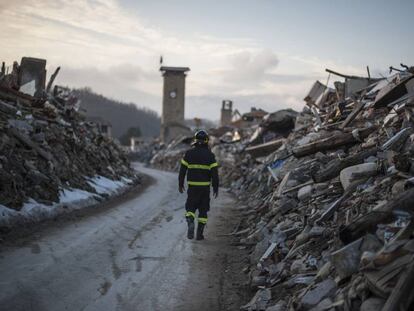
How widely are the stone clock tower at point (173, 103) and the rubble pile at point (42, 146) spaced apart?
3795cm

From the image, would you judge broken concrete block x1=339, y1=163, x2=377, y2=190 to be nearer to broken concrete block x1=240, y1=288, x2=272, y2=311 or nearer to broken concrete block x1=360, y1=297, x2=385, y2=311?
broken concrete block x1=240, y1=288, x2=272, y2=311

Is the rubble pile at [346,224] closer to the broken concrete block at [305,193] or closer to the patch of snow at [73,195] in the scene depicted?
the broken concrete block at [305,193]

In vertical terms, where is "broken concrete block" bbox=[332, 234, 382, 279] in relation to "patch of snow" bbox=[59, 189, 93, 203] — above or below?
above

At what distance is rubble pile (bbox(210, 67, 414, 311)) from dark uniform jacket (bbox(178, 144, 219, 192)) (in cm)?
148

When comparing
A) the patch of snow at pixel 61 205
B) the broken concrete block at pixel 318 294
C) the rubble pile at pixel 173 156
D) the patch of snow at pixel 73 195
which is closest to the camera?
the broken concrete block at pixel 318 294

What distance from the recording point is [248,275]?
283 inches

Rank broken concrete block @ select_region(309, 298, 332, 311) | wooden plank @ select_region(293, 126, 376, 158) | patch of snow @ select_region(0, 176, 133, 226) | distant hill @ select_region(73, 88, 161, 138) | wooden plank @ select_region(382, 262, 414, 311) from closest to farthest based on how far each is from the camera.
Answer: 1. wooden plank @ select_region(382, 262, 414, 311)
2. broken concrete block @ select_region(309, 298, 332, 311)
3. patch of snow @ select_region(0, 176, 133, 226)
4. wooden plank @ select_region(293, 126, 376, 158)
5. distant hill @ select_region(73, 88, 161, 138)

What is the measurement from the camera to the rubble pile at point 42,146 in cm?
1085

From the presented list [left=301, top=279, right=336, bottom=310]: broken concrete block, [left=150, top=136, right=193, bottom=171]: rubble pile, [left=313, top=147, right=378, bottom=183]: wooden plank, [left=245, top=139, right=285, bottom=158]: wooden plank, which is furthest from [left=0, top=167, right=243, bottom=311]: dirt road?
[left=150, top=136, right=193, bottom=171]: rubble pile

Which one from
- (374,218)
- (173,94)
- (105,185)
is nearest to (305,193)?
(374,218)

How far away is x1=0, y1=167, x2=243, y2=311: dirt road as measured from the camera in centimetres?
567

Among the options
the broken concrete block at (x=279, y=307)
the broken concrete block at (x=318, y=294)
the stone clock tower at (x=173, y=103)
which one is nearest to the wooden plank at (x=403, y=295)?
the broken concrete block at (x=318, y=294)

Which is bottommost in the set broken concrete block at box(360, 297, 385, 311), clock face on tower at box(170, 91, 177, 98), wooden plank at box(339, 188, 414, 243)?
broken concrete block at box(360, 297, 385, 311)

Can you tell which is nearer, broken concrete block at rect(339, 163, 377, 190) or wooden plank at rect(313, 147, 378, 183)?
broken concrete block at rect(339, 163, 377, 190)
